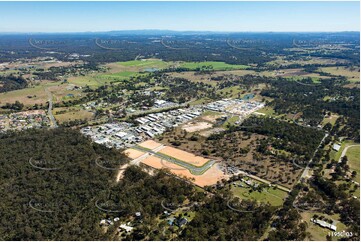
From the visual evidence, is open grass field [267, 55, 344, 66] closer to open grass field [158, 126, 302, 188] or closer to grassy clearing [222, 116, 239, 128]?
grassy clearing [222, 116, 239, 128]

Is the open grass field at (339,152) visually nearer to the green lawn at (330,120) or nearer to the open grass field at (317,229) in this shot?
the green lawn at (330,120)

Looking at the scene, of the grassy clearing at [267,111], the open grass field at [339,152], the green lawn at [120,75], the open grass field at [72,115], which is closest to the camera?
the open grass field at [339,152]

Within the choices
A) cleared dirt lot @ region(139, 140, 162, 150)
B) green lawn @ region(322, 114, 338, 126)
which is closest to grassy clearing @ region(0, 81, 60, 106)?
cleared dirt lot @ region(139, 140, 162, 150)

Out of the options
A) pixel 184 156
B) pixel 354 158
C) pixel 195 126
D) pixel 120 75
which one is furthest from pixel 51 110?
pixel 354 158

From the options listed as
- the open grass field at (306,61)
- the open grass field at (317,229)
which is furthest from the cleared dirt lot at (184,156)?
the open grass field at (306,61)

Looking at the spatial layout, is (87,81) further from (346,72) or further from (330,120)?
(346,72)
